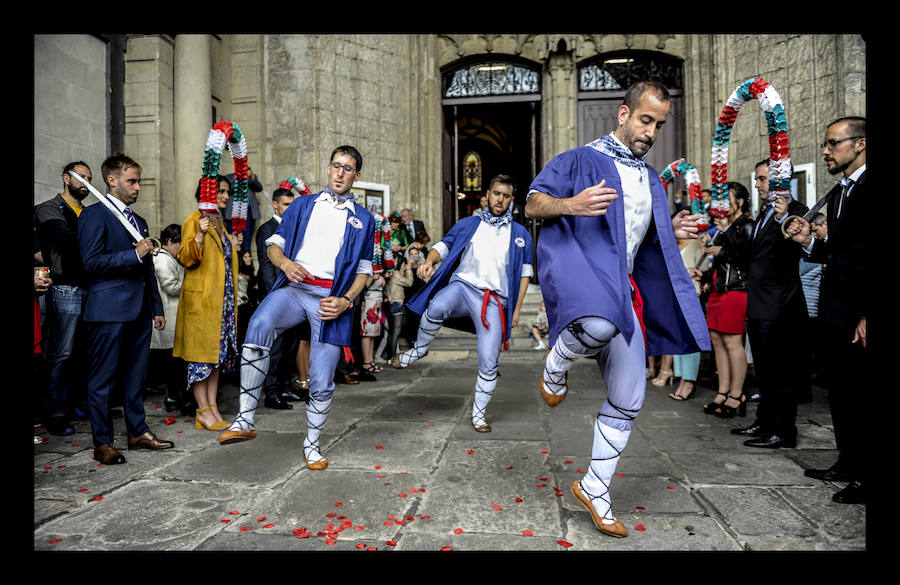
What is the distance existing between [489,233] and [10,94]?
343cm

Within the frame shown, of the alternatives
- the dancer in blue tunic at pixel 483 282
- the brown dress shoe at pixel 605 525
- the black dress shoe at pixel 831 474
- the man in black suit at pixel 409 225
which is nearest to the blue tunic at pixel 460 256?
the dancer in blue tunic at pixel 483 282

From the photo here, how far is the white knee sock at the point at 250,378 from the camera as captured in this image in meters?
3.79

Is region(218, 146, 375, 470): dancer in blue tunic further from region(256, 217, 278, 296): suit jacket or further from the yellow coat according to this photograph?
region(256, 217, 278, 296): suit jacket

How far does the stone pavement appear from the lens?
2.45m

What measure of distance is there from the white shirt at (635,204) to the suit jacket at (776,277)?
82.5 inches

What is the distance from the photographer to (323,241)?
152 inches

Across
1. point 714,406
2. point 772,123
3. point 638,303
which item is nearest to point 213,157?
point 638,303

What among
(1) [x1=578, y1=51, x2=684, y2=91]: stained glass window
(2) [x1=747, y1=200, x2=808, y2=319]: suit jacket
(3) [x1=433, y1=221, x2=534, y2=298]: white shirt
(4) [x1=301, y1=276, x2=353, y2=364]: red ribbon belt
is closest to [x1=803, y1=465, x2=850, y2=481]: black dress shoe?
(2) [x1=747, y1=200, x2=808, y2=319]: suit jacket

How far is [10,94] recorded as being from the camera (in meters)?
1.96

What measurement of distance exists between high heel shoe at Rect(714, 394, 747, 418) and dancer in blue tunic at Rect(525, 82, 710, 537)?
8.54 feet

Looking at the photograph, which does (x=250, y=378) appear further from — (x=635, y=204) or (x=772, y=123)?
(x=772, y=123)

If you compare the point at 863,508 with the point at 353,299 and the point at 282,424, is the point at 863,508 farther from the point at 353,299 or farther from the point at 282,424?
the point at 282,424
